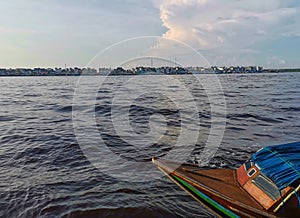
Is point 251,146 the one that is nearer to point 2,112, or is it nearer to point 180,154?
point 180,154

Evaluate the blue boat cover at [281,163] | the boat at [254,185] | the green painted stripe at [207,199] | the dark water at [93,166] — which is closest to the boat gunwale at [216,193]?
the boat at [254,185]

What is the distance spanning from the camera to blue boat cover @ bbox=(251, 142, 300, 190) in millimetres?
5434

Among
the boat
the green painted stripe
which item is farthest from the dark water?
the boat

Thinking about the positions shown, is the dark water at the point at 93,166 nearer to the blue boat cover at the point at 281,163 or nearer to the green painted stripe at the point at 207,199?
the green painted stripe at the point at 207,199

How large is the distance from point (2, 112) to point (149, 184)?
19678 mm

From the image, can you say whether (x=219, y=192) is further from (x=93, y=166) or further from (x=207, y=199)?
(x=93, y=166)

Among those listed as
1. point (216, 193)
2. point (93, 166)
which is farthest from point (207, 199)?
point (93, 166)

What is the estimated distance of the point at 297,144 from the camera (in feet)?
21.9

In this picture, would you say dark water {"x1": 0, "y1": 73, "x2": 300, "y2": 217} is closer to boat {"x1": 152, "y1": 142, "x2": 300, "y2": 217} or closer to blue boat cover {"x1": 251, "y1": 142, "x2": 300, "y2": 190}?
boat {"x1": 152, "y1": 142, "x2": 300, "y2": 217}

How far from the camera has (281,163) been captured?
589cm

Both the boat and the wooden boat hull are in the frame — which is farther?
the wooden boat hull

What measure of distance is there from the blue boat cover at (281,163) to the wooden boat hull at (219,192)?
45cm

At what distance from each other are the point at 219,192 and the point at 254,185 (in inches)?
34.1

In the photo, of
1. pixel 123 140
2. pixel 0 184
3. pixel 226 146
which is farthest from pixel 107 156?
pixel 226 146
